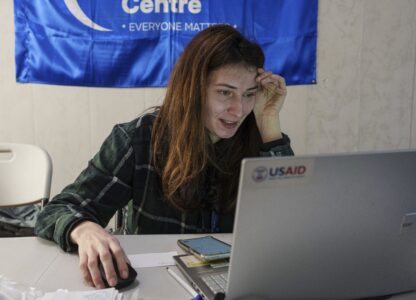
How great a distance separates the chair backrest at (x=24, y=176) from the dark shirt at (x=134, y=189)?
48 centimetres

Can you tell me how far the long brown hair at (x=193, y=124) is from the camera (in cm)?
112

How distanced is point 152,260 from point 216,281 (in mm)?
219

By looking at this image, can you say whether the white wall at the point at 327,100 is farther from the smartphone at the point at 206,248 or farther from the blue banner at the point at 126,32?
the smartphone at the point at 206,248

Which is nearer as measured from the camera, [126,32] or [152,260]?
[152,260]

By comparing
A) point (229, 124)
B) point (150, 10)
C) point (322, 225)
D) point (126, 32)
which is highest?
point (150, 10)

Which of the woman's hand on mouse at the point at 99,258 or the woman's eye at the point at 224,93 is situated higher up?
the woman's eye at the point at 224,93

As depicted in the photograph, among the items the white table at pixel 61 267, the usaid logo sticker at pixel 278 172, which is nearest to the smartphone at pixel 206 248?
the white table at pixel 61 267

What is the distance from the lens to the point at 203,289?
0.72 meters

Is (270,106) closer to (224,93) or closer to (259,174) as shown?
(224,93)

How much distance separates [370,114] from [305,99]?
43 cm

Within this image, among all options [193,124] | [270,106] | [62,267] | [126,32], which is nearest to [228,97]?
[193,124]

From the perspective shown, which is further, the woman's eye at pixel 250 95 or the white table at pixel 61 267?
the woman's eye at pixel 250 95

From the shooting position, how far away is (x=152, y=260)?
908 mm

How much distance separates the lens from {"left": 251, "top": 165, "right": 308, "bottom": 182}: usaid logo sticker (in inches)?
18.9
